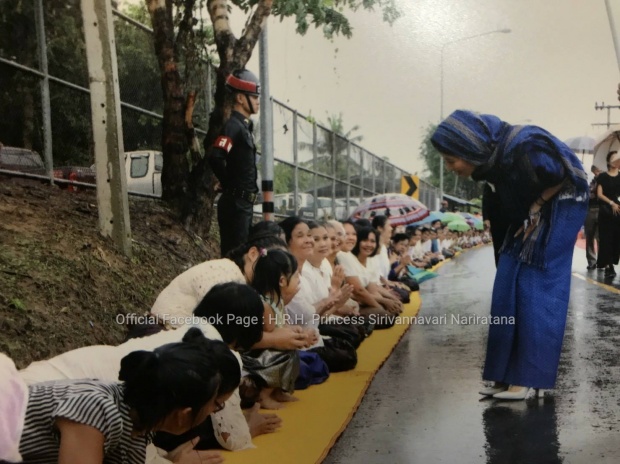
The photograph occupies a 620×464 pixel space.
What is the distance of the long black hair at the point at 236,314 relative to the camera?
13.3ft

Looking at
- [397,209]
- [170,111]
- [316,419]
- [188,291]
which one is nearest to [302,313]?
[316,419]

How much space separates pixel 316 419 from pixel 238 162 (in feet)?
9.77

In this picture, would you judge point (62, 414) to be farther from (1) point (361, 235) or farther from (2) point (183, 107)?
(2) point (183, 107)

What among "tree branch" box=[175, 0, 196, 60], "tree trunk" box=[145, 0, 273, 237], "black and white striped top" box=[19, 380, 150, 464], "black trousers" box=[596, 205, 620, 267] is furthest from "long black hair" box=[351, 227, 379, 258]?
"black and white striped top" box=[19, 380, 150, 464]

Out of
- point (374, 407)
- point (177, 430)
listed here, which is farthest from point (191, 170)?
point (177, 430)

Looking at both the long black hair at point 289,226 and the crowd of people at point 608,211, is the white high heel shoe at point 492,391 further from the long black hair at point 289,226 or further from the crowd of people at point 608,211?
the crowd of people at point 608,211

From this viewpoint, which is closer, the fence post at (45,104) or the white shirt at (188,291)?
the white shirt at (188,291)

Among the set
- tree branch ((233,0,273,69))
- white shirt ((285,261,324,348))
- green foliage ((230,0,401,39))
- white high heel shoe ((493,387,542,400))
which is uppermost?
green foliage ((230,0,401,39))

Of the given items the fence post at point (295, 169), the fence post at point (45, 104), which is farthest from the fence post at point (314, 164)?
the fence post at point (45, 104)

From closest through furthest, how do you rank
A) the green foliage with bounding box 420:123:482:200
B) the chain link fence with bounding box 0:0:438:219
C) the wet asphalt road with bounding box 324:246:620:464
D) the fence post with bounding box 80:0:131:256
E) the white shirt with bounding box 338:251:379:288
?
the wet asphalt road with bounding box 324:246:620:464
the fence post with bounding box 80:0:131:256
the chain link fence with bounding box 0:0:438:219
the white shirt with bounding box 338:251:379:288
the green foliage with bounding box 420:123:482:200

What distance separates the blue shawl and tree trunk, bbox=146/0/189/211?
4785mm

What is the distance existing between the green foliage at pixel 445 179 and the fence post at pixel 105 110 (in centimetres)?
379

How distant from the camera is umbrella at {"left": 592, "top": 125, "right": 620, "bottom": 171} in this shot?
11805mm

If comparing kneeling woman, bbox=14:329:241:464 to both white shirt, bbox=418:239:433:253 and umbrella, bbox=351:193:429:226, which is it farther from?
white shirt, bbox=418:239:433:253
